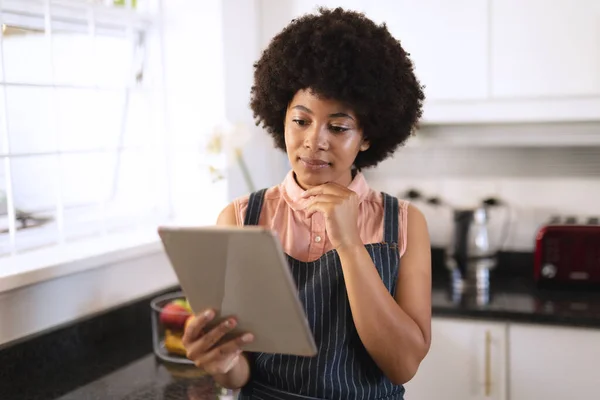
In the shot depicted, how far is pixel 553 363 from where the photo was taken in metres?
2.03

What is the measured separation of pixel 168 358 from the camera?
1806mm

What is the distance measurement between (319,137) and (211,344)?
37cm

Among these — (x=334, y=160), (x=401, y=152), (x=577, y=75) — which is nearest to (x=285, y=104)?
(x=334, y=160)

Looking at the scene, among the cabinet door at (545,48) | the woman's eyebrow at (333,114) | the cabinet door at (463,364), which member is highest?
the cabinet door at (545,48)

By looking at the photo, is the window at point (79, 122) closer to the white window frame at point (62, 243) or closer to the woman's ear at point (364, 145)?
the white window frame at point (62, 243)

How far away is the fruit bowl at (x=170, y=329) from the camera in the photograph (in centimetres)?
180

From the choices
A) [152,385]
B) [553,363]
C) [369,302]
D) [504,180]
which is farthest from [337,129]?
[504,180]

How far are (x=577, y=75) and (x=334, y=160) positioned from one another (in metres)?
1.30

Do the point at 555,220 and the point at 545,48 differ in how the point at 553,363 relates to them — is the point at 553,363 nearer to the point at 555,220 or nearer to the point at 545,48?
the point at 555,220

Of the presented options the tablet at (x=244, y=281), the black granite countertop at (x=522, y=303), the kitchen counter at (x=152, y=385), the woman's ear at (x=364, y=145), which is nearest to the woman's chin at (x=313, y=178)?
the woman's ear at (x=364, y=145)

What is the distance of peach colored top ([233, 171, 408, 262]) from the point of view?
127 centimetres

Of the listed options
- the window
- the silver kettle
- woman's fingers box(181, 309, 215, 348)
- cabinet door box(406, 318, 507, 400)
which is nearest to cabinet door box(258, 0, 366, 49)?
the window

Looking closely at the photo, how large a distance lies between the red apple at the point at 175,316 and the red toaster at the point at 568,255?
45.8 inches

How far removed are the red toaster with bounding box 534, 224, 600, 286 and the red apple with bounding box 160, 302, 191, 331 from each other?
1.16m
